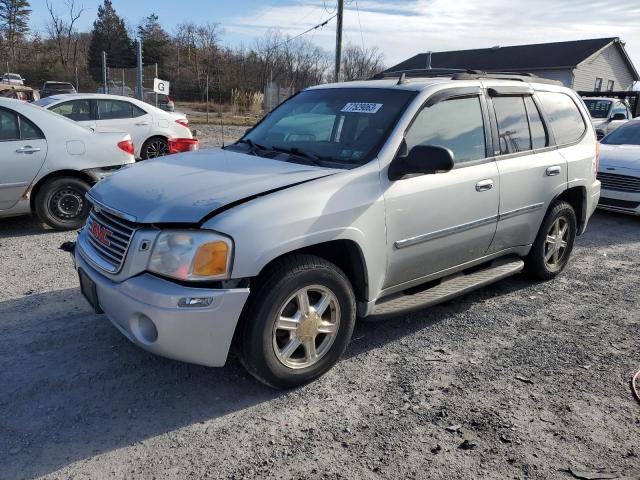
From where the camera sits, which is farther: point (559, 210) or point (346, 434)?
point (559, 210)

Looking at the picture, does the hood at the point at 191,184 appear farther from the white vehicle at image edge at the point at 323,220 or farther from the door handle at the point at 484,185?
the door handle at the point at 484,185

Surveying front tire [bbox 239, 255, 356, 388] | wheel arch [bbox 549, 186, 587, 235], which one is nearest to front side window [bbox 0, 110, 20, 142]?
front tire [bbox 239, 255, 356, 388]

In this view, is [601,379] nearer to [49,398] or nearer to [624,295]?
[624,295]

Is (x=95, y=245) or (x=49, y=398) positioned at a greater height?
(x=95, y=245)

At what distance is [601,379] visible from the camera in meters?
3.58

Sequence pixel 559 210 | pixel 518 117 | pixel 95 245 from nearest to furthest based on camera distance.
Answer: pixel 95 245 < pixel 518 117 < pixel 559 210

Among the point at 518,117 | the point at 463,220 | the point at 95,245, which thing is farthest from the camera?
the point at 518,117

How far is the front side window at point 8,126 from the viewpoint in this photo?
240 inches

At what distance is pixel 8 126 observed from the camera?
6137 millimetres

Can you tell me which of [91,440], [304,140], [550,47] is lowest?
[91,440]

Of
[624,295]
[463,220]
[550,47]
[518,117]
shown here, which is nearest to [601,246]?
[624,295]

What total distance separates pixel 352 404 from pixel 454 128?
7.07ft

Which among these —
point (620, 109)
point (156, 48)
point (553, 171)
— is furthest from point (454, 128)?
point (156, 48)

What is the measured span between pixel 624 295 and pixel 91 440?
15.6ft
